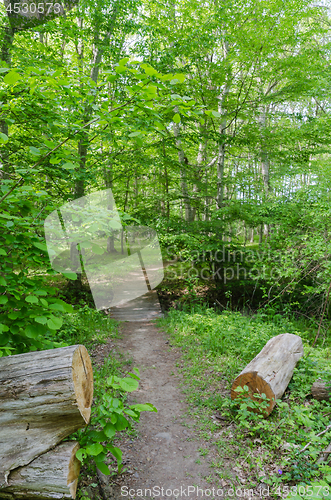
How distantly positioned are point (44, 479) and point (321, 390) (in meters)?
3.45

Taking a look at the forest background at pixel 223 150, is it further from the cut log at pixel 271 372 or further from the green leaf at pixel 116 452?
the green leaf at pixel 116 452

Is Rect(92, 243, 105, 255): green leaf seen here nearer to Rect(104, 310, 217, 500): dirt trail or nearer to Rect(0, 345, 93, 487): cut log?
Rect(0, 345, 93, 487): cut log

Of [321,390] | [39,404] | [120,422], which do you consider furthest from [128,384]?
[321,390]

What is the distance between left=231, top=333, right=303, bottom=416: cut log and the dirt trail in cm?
89

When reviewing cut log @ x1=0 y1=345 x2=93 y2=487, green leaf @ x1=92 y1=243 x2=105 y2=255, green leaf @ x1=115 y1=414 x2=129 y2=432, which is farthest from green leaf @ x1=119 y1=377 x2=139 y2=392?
green leaf @ x1=92 y1=243 x2=105 y2=255

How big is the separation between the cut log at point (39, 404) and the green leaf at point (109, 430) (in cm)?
22

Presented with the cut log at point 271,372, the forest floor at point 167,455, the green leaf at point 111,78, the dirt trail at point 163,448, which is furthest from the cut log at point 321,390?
the green leaf at point 111,78

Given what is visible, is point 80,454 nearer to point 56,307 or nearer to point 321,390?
point 56,307

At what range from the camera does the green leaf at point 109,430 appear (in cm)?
192

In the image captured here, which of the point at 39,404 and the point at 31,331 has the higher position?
the point at 31,331

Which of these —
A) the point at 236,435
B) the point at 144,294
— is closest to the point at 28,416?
the point at 236,435

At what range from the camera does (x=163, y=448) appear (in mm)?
3281

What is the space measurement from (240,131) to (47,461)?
367 inches

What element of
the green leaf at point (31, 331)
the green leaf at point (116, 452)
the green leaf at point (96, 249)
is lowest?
the green leaf at point (116, 452)
